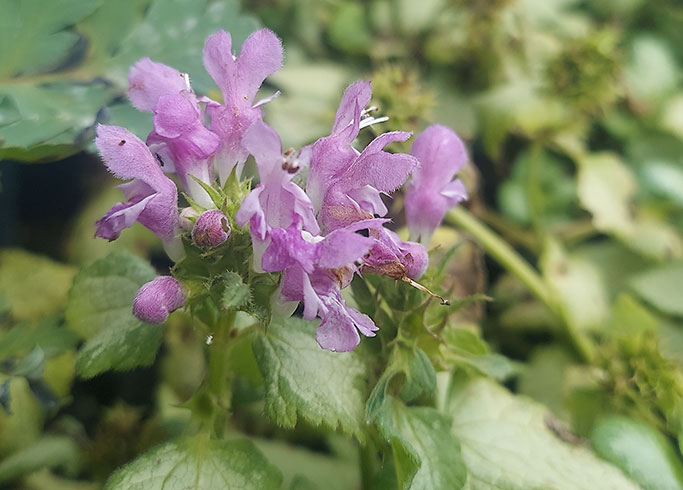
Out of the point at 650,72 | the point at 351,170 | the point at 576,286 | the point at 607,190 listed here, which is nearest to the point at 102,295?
the point at 351,170

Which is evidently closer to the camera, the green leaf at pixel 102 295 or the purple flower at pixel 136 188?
the purple flower at pixel 136 188

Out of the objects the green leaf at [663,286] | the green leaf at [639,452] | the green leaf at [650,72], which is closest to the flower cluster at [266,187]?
the green leaf at [639,452]

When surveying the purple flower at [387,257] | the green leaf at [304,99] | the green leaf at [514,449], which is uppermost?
the purple flower at [387,257]

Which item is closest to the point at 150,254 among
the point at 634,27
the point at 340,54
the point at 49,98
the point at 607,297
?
the point at 49,98

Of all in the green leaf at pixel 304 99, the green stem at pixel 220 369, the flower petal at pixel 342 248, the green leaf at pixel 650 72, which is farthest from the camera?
the green leaf at pixel 650 72

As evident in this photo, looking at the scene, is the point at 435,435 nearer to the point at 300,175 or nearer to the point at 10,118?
the point at 300,175

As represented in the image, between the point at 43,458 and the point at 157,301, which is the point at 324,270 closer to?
the point at 157,301

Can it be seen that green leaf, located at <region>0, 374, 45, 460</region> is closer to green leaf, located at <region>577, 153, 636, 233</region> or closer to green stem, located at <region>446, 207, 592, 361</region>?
green stem, located at <region>446, 207, 592, 361</region>

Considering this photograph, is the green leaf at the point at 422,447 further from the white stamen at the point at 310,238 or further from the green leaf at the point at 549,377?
the green leaf at the point at 549,377
